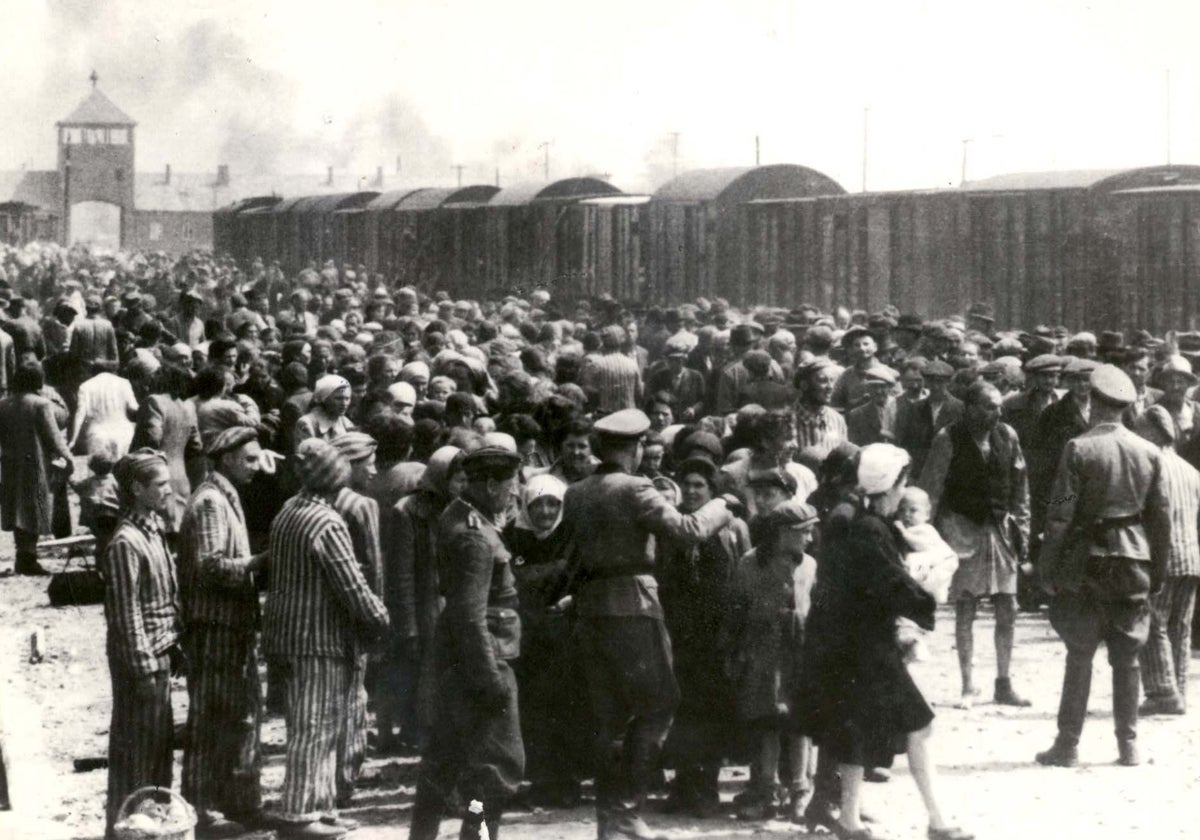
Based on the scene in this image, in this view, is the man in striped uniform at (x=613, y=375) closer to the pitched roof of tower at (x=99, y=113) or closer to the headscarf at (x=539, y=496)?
the headscarf at (x=539, y=496)

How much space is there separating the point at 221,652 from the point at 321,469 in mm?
949

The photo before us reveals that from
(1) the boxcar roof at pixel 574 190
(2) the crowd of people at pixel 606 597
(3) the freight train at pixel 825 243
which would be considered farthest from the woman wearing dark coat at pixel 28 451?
(1) the boxcar roof at pixel 574 190

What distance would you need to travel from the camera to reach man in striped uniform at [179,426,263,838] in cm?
691

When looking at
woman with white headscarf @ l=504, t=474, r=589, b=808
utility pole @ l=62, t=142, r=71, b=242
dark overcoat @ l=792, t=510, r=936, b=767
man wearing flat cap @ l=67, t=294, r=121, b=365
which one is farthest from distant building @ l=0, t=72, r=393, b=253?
dark overcoat @ l=792, t=510, r=936, b=767

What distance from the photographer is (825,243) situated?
25812mm

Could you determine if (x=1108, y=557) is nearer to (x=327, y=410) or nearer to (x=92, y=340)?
(x=327, y=410)

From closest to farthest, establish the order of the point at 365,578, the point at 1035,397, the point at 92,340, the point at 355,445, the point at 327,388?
the point at 365,578 < the point at 355,445 < the point at 327,388 < the point at 1035,397 < the point at 92,340

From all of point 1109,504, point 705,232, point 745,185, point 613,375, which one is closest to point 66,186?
point 705,232

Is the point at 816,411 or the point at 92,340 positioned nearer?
the point at 816,411

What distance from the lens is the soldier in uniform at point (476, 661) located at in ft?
20.6

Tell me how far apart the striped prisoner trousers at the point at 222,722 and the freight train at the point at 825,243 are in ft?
51.2

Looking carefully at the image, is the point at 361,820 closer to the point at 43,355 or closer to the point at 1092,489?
the point at 1092,489

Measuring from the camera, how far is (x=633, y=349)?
16312mm

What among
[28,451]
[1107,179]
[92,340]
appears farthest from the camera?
[1107,179]
